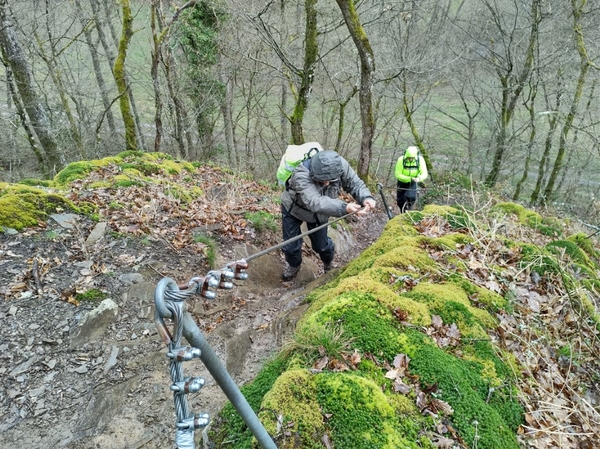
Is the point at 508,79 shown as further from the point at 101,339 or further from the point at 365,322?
the point at 101,339

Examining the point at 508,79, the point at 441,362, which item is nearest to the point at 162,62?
the point at 441,362

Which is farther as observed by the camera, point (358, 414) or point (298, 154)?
point (298, 154)

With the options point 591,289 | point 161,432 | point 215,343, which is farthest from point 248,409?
point 591,289

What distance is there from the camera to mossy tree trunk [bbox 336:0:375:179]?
8.85 metres

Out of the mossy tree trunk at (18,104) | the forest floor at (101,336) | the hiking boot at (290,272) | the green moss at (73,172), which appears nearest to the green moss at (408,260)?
the forest floor at (101,336)

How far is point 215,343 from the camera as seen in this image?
429cm

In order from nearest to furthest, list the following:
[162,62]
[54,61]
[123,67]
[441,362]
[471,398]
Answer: [471,398], [441,362], [123,67], [54,61], [162,62]

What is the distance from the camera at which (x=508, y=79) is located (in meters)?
16.0

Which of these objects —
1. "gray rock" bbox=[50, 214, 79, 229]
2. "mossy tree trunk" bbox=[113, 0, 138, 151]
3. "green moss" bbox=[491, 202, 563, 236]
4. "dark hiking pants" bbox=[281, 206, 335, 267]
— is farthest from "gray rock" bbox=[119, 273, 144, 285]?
"mossy tree trunk" bbox=[113, 0, 138, 151]

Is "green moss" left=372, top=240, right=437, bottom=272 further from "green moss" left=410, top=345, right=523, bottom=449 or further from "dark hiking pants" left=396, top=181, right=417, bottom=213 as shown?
"dark hiking pants" left=396, top=181, right=417, bottom=213

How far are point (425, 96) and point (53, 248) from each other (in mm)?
16340

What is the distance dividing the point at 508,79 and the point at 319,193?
49.5 ft

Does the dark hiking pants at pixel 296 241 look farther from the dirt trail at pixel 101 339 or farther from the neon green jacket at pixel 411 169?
the neon green jacket at pixel 411 169

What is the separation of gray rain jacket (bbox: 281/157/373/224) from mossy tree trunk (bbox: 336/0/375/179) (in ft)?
15.9
